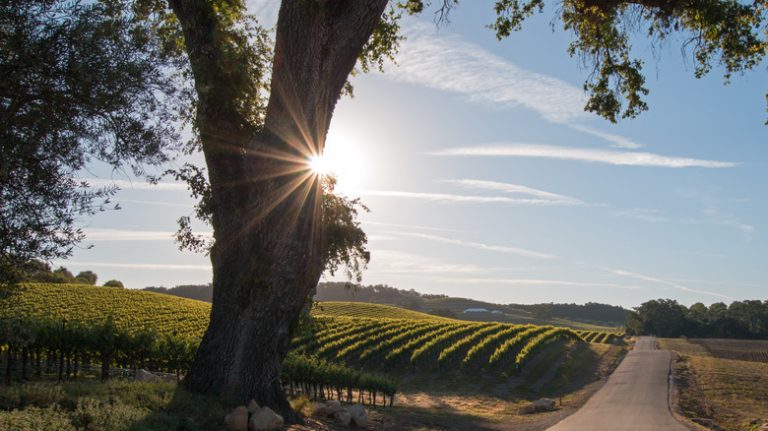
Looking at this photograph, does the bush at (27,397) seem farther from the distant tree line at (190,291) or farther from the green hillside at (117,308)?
the distant tree line at (190,291)

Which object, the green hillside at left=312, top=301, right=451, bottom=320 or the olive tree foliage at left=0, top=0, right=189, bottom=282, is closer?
the olive tree foliage at left=0, top=0, right=189, bottom=282

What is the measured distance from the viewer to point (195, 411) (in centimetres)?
944

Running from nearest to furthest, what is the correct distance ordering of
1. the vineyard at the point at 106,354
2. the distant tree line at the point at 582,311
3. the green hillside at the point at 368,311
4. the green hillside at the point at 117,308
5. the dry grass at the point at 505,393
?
the vineyard at the point at 106,354 < the dry grass at the point at 505,393 < the green hillside at the point at 117,308 < the green hillside at the point at 368,311 < the distant tree line at the point at 582,311

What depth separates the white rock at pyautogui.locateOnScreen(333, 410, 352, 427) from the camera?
1253cm

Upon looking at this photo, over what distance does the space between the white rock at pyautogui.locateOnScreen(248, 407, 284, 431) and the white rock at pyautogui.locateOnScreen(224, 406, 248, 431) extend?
12cm

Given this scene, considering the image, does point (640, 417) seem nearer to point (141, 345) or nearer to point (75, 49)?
point (141, 345)

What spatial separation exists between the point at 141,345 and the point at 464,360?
1116 inches

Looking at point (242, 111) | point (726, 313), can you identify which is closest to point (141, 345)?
point (242, 111)

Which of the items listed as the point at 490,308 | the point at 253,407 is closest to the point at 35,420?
the point at 253,407

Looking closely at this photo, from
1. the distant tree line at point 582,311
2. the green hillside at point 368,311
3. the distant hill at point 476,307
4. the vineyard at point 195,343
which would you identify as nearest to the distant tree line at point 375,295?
the distant hill at point 476,307

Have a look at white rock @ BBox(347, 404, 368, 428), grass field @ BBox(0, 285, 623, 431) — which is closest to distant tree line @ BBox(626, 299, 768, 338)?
grass field @ BBox(0, 285, 623, 431)

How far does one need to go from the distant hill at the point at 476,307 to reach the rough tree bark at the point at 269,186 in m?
135

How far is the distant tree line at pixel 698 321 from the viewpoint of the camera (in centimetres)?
10712

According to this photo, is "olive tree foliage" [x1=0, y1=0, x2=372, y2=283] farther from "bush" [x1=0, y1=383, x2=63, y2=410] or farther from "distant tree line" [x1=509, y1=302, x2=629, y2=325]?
"distant tree line" [x1=509, y1=302, x2=629, y2=325]
